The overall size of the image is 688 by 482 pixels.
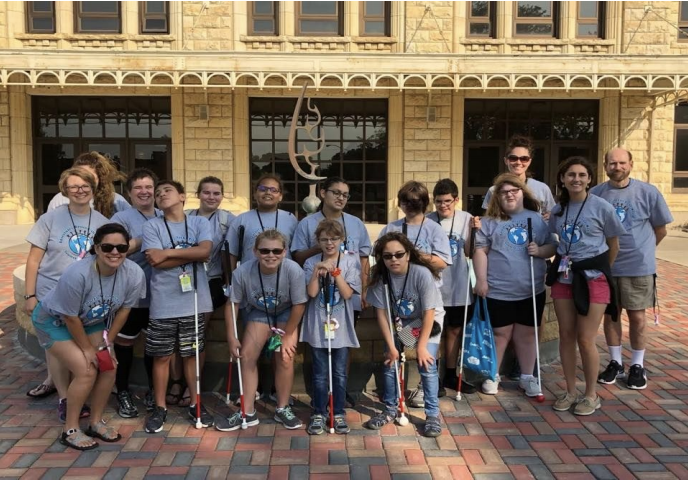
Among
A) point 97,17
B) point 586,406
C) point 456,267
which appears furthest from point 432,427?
point 97,17

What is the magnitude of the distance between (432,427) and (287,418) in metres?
1.02

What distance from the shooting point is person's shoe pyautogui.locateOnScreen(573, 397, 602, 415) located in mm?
4219

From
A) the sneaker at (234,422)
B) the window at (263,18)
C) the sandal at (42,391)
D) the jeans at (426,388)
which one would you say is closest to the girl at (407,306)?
the jeans at (426,388)

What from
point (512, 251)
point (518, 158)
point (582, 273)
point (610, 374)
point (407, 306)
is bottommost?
point (610, 374)

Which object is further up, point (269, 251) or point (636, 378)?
point (269, 251)

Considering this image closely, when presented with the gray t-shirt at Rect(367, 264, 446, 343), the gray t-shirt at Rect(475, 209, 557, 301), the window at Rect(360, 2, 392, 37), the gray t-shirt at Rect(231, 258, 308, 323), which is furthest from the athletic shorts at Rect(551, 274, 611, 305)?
the window at Rect(360, 2, 392, 37)

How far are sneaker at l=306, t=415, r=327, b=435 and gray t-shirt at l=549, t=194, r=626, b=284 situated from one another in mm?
2056

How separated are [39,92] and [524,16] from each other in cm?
1488

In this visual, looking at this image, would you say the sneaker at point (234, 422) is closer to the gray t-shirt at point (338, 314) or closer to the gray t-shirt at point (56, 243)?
the gray t-shirt at point (338, 314)

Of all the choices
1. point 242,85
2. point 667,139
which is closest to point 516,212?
point 242,85

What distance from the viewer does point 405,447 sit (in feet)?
12.4

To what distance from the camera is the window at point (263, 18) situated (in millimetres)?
17234

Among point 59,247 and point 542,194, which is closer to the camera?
point 59,247

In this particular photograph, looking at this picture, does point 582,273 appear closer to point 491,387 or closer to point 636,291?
point 636,291
